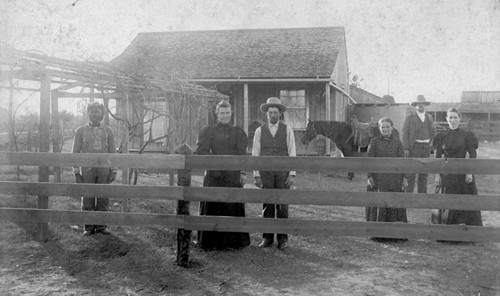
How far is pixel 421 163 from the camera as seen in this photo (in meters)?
4.34

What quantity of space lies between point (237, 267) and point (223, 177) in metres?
1.29

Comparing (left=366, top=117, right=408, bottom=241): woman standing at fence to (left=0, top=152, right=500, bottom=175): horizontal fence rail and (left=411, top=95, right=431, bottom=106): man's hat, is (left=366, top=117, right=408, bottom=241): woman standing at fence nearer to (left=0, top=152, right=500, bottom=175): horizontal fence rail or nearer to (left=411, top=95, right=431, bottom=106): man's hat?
(left=0, top=152, right=500, bottom=175): horizontal fence rail

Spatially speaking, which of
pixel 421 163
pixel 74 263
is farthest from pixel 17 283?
pixel 421 163

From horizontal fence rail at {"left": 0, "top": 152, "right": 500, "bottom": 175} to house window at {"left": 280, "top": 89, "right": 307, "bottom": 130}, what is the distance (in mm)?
12573

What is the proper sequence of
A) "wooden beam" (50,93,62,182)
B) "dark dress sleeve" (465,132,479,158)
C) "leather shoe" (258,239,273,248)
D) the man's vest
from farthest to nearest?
"wooden beam" (50,93,62,182) → "dark dress sleeve" (465,132,479,158) → the man's vest → "leather shoe" (258,239,273,248)

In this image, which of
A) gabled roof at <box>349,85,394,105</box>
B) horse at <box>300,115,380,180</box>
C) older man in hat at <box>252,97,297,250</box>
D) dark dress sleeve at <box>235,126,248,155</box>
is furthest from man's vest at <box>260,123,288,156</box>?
gabled roof at <box>349,85,394,105</box>

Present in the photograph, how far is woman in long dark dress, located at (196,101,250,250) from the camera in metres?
5.50

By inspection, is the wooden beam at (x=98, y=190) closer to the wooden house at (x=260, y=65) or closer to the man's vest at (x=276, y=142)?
the man's vest at (x=276, y=142)

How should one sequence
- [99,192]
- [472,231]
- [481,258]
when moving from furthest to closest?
[481,258]
[99,192]
[472,231]

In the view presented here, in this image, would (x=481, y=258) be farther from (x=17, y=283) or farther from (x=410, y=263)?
(x=17, y=283)

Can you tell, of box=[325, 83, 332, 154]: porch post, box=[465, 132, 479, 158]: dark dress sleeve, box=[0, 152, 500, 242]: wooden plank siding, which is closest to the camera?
box=[0, 152, 500, 242]: wooden plank siding

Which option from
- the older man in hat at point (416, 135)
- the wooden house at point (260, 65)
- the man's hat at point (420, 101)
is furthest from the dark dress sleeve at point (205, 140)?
the wooden house at point (260, 65)

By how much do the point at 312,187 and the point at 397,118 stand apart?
39.1 feet

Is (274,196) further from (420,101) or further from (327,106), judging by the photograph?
(327,106)
